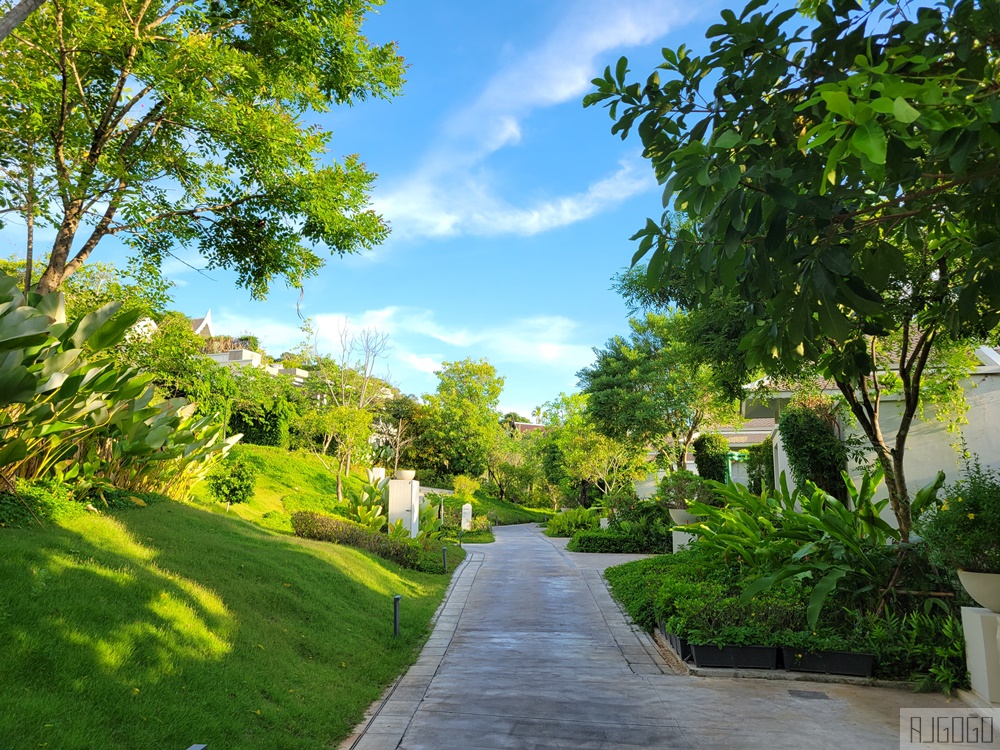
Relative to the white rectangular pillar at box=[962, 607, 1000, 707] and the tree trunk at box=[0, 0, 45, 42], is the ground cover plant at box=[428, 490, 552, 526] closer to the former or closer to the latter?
the white rectangular pillar at box=[962, 607, 1000, 707]

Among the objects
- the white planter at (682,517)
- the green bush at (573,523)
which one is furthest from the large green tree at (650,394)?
the white planter at (682,517)

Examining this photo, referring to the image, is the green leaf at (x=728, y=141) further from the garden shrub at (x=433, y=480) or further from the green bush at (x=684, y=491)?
the garden shrub at (x=433, y=480)

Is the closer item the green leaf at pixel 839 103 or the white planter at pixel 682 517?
the green leaf at pixel 839 103

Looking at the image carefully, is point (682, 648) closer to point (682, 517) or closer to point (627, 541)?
point (682, 517)

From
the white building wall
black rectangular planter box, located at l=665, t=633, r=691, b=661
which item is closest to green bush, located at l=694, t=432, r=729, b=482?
the white building wall

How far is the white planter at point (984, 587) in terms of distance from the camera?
555 cm

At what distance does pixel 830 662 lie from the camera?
6500mm

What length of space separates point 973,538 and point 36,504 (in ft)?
29.7

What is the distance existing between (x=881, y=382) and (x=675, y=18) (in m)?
7.60

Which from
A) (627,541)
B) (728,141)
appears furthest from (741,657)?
(627,541)

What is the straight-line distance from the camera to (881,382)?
1063cm

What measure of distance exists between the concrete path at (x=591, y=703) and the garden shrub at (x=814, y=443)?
5.84 metres

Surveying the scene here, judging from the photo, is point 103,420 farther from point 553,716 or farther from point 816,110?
point 816,110

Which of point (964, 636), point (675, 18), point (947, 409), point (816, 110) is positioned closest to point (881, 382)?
point (947, 409)
